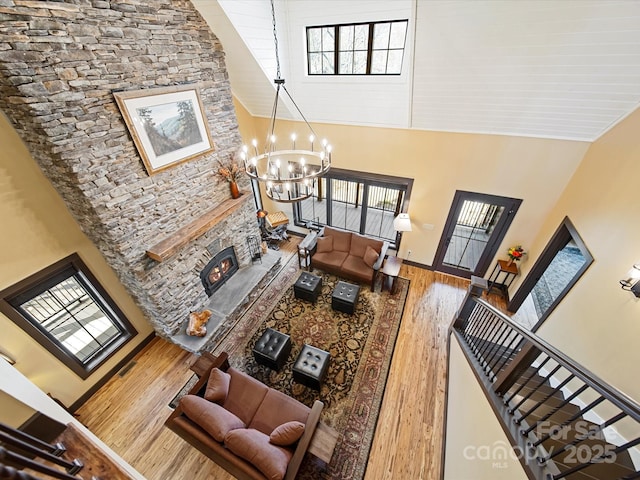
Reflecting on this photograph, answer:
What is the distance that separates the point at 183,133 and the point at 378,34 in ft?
10.5

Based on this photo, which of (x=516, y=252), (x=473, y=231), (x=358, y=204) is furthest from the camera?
(x=358, y=204)

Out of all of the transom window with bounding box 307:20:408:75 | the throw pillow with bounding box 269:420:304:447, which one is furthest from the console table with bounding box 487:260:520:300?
the throw pillow with bounding box 269:420:304:447

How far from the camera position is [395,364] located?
13.6 ft

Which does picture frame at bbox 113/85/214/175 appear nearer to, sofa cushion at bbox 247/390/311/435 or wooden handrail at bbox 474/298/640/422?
sofa cushion at bbox 247/390/311/435

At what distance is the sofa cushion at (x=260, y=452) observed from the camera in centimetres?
240

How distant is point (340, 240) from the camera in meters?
5.85

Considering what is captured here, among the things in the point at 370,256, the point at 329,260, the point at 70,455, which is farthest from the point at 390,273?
the point at 70,455

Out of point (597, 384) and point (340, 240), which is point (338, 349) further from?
point (597, 384)

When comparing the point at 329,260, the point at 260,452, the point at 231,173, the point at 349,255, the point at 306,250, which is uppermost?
the point at 349,255

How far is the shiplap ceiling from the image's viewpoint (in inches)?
108

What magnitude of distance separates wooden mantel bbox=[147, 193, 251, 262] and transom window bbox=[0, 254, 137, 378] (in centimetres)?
95

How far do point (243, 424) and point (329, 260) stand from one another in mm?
→ 3407

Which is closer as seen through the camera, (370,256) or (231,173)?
(231,173)

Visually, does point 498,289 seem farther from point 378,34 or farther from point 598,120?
point 378,34
